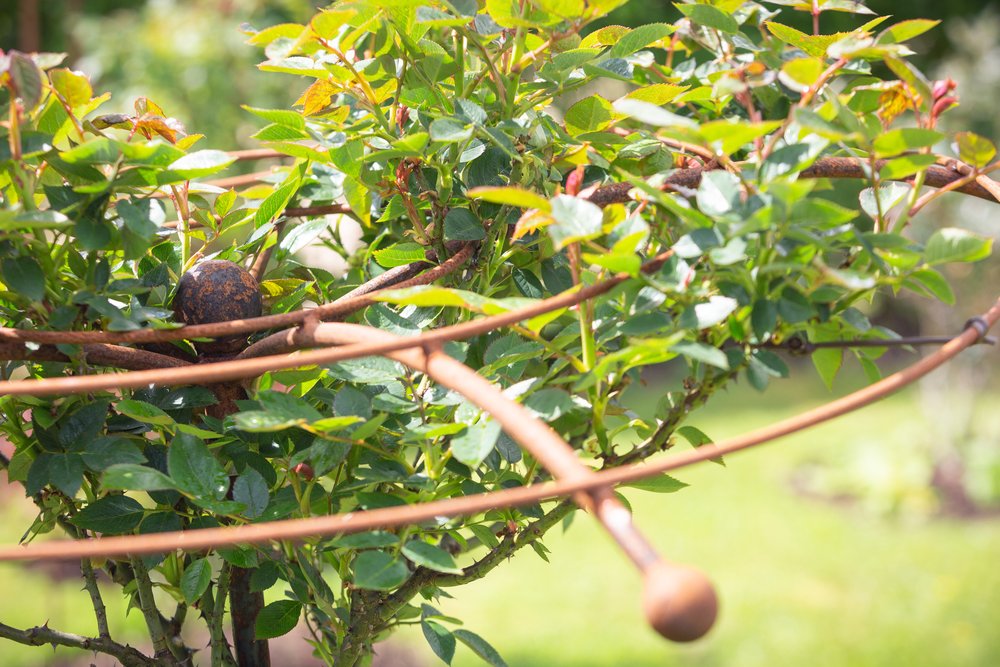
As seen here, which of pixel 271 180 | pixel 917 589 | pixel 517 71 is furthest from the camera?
pixel 917 589

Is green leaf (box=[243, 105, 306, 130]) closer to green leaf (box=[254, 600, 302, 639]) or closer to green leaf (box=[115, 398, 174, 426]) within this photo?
green leaf (box=[115, 398, 174, 426])

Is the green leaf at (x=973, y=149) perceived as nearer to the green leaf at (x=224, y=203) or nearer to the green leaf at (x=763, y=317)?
the green leaf at (x=763, y=317)

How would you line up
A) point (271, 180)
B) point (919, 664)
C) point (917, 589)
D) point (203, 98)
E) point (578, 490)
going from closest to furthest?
point (578, 490)
point (271, 180)
point (919, 664)
point (917, 589)
point (203, 98)

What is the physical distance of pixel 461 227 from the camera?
60cm

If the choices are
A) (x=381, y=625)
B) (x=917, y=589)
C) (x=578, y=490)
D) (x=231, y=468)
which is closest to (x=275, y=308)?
(x=231, y=468)

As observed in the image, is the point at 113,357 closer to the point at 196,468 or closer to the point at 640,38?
the point at 196,468

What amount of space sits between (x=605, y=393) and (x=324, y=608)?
238 millimetres

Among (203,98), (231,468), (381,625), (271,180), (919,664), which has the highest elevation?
(271,180)

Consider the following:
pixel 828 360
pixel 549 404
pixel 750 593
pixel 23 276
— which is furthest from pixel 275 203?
pixel 750 593

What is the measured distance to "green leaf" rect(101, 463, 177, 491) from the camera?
48 centimetres

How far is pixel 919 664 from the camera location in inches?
97.0

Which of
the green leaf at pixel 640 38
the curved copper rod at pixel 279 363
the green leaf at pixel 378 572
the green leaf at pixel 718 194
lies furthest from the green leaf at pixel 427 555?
the green leaf at pixel 640 38

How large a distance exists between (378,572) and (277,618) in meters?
0.17

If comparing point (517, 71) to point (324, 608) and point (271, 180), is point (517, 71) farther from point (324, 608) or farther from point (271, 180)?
point (324, 608)
